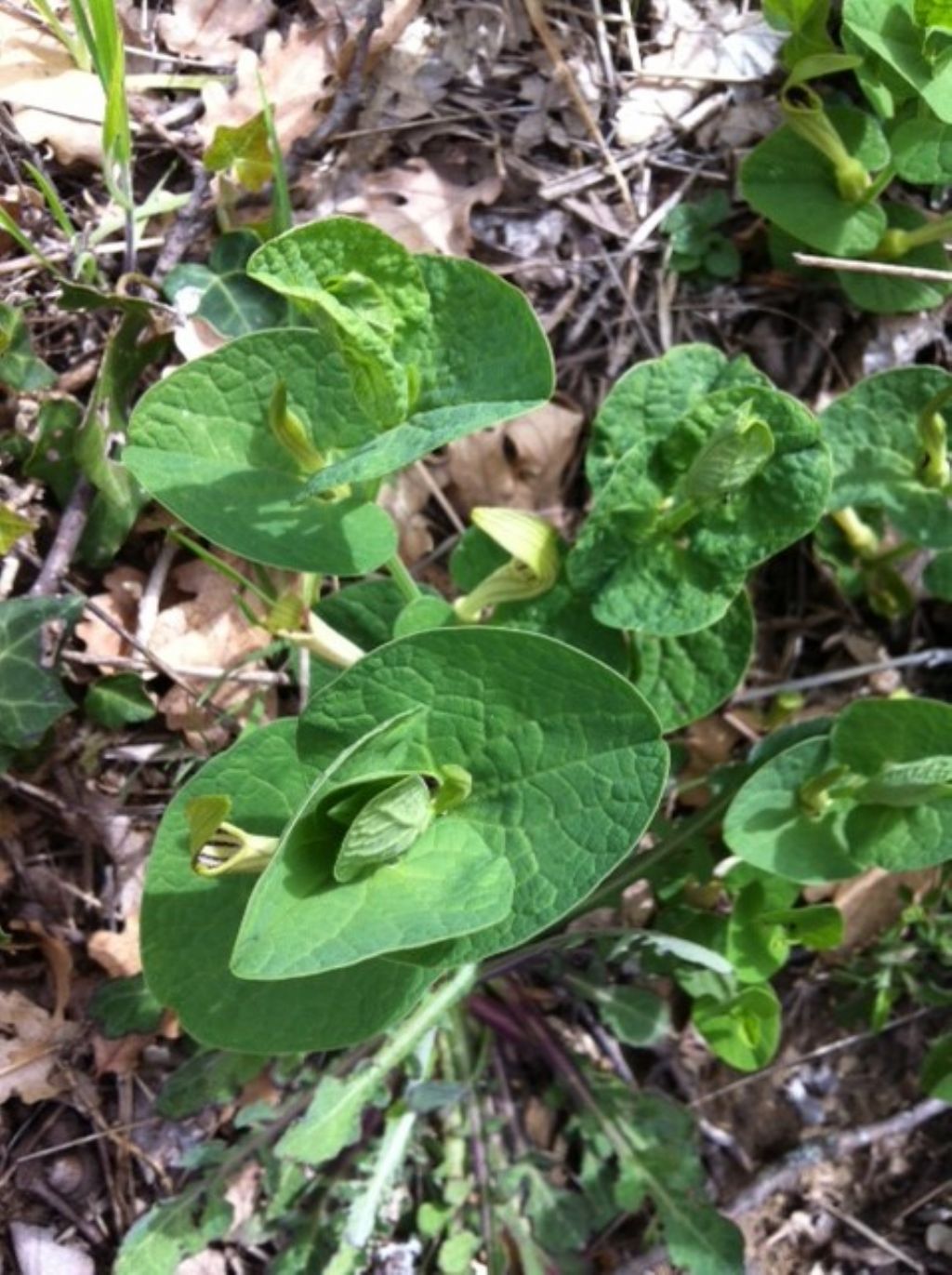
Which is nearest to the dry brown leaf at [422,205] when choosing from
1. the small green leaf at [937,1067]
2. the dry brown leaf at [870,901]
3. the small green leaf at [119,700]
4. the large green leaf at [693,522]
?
the large green leaf at [693,522]

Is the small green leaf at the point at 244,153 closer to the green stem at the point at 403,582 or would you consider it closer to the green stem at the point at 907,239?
the green stem at the point at 403,582

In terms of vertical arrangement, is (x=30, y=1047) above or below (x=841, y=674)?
below

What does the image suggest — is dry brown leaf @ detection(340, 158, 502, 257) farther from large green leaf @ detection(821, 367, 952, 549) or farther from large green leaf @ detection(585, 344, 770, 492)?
large green leaf @ detection(821, 367, 952, 549)

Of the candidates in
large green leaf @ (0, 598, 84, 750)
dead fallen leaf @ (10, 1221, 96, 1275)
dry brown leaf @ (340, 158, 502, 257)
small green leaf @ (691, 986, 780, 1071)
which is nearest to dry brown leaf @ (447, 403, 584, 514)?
dry brown leaf @ (340, 158, 502, 257)

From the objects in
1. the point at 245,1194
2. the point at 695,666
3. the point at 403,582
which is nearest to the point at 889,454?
the point at 695,666

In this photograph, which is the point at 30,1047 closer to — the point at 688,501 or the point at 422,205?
the point at 688,501
